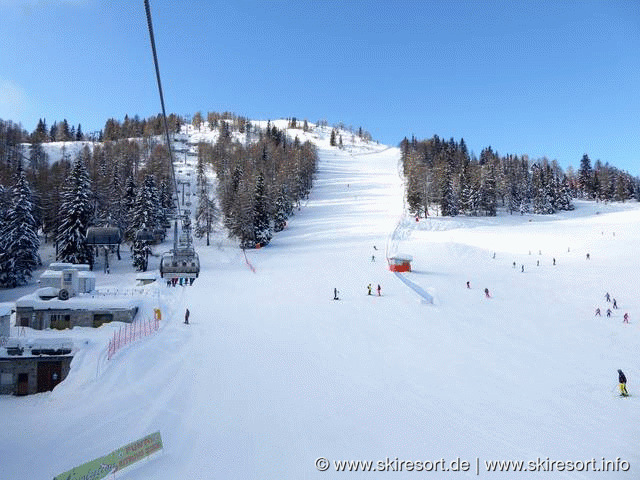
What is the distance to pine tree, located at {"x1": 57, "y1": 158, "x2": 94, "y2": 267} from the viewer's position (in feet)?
145

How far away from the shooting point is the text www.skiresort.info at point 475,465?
35.6 ft

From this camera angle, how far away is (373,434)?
1270 cm

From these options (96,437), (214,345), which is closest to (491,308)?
(214,345)

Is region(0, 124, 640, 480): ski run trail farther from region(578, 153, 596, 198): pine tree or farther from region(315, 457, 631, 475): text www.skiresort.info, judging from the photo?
region(578, 153, 596, 198): pine tree

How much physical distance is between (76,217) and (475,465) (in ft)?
154

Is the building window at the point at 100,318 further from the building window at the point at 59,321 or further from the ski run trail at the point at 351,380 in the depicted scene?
the ski run trail at the point at 351,380

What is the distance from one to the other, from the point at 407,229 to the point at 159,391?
2063 inches

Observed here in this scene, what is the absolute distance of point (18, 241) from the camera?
1626 inches

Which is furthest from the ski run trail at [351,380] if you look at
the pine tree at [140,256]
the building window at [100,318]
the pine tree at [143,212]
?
the pine tree at [143,212]

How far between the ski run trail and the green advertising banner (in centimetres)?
42

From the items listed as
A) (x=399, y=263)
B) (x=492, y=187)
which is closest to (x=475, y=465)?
(x=399, y=263)

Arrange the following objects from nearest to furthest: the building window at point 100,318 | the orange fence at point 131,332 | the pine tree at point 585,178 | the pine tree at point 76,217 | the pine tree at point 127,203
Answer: the orange fence at point 131,332 → the building window at point 100,318 → the pine tree at point 76,217 → the pine tree at point 127,203 → the pine tree at point 585,178

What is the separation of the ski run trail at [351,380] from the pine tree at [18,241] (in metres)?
8.46

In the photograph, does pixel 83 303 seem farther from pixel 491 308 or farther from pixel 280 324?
pixel 491 308
